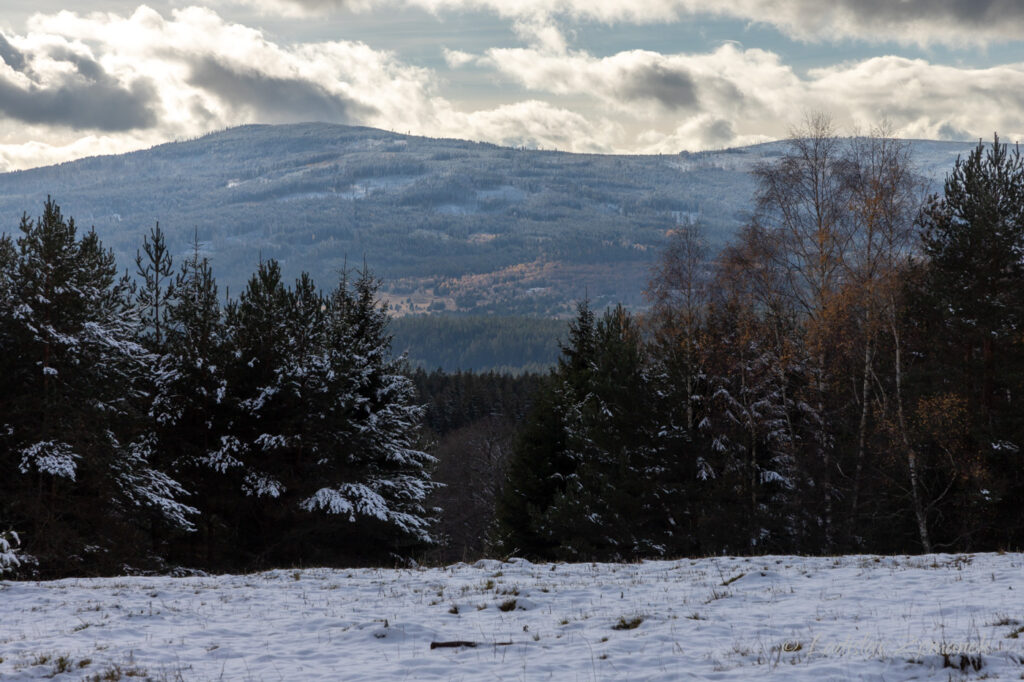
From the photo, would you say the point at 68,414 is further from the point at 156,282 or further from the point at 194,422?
the point at 156,282

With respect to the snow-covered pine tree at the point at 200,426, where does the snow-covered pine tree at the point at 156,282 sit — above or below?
above

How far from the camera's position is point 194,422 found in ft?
89.4

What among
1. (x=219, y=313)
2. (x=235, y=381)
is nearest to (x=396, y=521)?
(x=235, y=381)

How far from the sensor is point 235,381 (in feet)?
87.9

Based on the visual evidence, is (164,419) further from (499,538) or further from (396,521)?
(499,538)

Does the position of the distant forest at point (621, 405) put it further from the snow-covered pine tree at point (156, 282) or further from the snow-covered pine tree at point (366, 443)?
the snow-covered pine tree at point (156, 282)

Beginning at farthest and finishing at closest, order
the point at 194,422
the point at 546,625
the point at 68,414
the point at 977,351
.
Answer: the point at 194,422 → the point at 977,351 → the point at 68,414 → the point at 546,625

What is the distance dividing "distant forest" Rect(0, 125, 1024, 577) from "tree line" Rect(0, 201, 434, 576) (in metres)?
0.08

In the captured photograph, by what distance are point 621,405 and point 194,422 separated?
1446 centimetres

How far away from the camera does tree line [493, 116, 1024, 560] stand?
22.2 metres

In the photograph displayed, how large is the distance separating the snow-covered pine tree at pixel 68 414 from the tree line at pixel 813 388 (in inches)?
518

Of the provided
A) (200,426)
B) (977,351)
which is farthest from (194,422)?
(977,351)

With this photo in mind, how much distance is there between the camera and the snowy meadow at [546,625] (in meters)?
7.98

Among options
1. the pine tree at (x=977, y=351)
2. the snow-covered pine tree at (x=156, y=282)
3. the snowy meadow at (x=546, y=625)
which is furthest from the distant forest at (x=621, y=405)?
the snowy meadow at (x=546, y=625)
